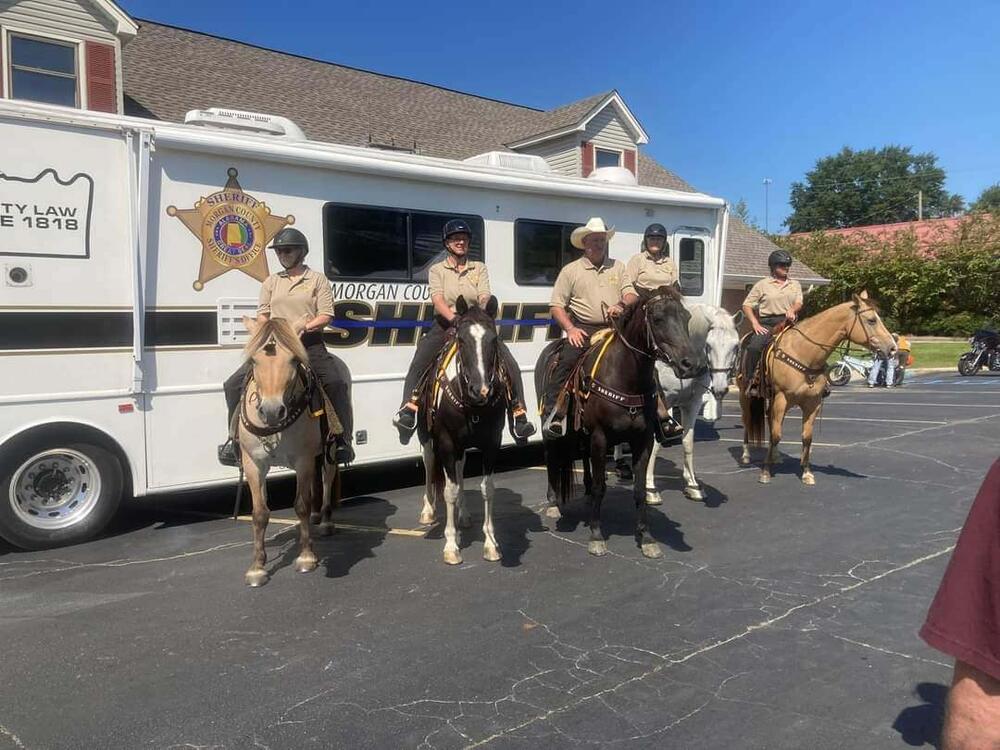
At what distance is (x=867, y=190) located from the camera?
282 feet

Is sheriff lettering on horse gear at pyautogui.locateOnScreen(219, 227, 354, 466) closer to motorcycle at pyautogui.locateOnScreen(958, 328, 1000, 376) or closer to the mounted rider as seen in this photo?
the mounted rider

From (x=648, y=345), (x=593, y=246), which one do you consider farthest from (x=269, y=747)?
(x=593, y=246)

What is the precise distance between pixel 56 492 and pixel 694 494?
608cm

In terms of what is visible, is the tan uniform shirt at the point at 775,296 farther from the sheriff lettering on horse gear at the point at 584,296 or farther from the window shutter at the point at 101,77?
the window shutter at the point at 101,77

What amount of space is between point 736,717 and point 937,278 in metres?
36.8

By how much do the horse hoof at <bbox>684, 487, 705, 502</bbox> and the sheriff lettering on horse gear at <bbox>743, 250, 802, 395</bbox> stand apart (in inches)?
74.2

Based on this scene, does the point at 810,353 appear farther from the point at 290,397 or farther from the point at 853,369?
the point at 853,369

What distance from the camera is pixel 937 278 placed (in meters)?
34.7

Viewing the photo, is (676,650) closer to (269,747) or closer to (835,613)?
(835,613)

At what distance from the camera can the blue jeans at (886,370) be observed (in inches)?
785

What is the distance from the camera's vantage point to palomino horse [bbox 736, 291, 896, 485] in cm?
861

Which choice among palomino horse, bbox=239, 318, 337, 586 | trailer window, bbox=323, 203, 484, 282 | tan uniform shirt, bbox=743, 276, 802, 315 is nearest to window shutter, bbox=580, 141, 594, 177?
tan uniform shirt, bbox=743, 276, 802, 315

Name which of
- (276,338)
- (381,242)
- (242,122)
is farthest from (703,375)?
(242,122)

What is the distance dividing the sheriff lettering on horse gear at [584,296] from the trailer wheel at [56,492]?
393 centimetres
